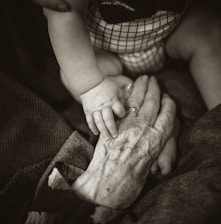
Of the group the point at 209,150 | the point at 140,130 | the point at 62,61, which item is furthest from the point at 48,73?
the point at 209,150

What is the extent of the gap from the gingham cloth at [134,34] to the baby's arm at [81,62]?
10 centimetres

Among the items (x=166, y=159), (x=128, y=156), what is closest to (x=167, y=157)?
(x=166, y=159)

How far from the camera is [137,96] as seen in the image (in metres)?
0.75

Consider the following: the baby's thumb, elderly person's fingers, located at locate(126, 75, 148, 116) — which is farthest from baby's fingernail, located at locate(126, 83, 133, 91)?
the baby's thumb

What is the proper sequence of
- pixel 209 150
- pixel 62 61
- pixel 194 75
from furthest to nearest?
pixel 194 75 < pixel 62 61 < pixel 209 150

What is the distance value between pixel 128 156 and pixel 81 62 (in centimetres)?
25

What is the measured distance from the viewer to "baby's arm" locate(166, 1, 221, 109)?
787 mm

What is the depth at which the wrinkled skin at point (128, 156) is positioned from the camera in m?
0.57

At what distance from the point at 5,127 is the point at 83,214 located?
11.2 inches

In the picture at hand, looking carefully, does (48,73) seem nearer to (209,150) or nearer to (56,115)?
(56,115)

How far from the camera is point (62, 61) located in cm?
72

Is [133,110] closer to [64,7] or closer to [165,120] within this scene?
[165,120]

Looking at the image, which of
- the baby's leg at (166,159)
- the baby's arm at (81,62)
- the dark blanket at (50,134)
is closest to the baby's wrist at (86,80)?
the baby's arm at (81,62)

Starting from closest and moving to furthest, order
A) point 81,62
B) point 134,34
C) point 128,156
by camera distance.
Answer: point 128,156, point 81,62, point 134,34
